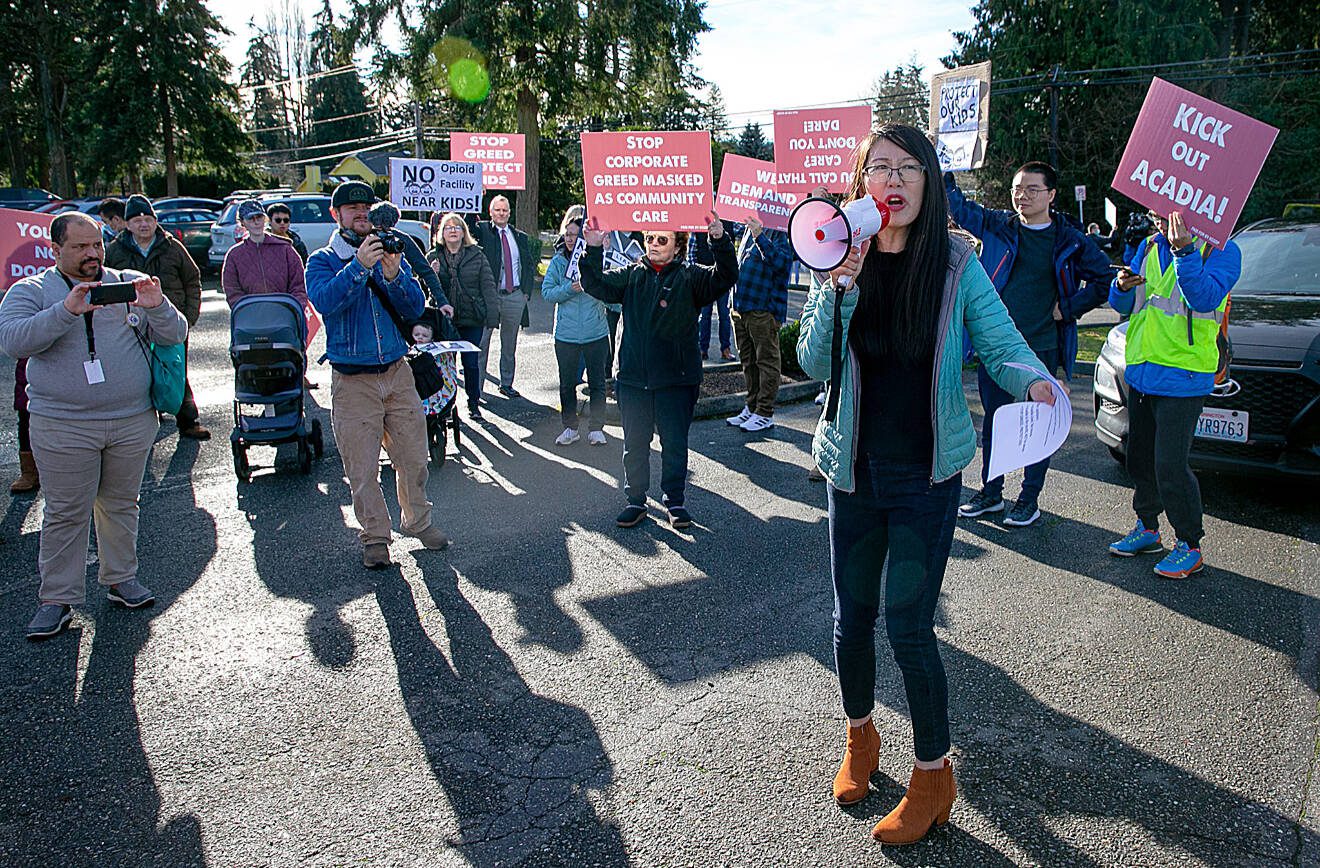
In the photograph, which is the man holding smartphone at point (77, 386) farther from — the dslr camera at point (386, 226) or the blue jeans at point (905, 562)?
the blue jeans at point (905, 562)

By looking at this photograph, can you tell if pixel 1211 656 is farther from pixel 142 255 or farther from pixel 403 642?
pixel 142 255

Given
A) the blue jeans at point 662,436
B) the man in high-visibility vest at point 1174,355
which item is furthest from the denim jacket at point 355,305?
the man in high-visibility vest at point 1174,355

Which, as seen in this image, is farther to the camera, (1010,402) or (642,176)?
(642,176)

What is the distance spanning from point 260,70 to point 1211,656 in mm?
77542

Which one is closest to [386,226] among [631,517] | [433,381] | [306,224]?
[433,381]

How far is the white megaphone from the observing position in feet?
8.37

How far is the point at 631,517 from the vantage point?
6148mm

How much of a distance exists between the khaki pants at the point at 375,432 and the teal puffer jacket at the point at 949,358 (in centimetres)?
307

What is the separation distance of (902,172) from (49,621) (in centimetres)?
431

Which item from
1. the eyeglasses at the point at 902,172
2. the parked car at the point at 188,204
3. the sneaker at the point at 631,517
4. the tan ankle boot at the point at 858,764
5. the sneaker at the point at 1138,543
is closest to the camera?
the eyeglasses at the point at 902,172

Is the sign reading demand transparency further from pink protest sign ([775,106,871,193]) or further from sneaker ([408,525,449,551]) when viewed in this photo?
sneaker ([408,525,449,551])

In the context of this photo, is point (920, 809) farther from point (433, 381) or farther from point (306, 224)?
point (306, 224)

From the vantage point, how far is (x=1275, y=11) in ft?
120

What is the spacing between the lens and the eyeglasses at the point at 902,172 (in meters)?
2.78
